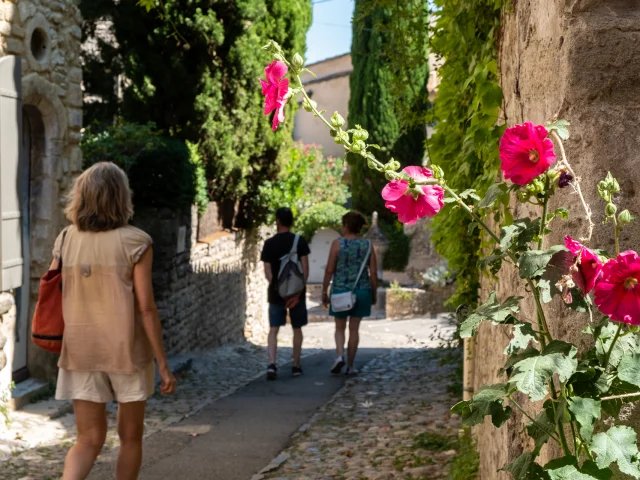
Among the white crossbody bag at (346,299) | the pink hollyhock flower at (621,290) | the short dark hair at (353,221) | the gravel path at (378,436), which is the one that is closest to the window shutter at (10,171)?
the gravel path at (378,436)

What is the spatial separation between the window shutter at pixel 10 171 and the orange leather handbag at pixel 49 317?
2388 millimetres

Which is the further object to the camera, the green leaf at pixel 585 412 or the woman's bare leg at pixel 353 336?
the woman's bare leg at pixel 353 336

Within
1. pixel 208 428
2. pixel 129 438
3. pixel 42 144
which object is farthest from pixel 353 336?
pixel 129 438

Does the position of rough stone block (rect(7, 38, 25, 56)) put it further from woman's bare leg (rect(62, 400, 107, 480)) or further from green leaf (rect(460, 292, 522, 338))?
green leaf (rect(460, 292, 522, 338))

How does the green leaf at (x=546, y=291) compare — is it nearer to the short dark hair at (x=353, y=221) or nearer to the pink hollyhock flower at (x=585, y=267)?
the pink hollyhock flower at (x=585, y=267)

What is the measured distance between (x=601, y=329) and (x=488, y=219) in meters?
1.84

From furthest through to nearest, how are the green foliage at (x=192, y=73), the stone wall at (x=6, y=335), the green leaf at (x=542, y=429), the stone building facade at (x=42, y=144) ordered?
the green foliage at (x=192, y=73)
the stone building facade at (x=42, y=144)
the stone wall at (x=6, y=335)
the green leaf at (x=542, y=429)

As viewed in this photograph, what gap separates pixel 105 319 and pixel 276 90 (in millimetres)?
2031

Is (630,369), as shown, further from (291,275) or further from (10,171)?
(291,275)

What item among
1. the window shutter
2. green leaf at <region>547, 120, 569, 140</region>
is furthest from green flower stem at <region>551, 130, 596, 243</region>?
the window shutter

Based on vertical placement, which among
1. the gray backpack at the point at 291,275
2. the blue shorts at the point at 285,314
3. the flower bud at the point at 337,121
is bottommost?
the blue shorts at the point at 285,314

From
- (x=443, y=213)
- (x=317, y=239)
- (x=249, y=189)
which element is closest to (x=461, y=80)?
(x=443, y=213)

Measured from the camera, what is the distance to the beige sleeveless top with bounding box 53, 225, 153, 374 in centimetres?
409

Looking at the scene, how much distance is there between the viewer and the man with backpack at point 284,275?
9211mm
